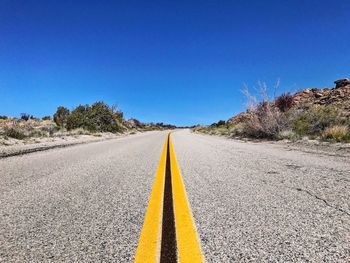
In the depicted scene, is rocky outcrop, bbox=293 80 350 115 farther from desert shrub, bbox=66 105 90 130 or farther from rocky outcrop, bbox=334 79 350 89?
desert shrub, bbox=66 105 90 130

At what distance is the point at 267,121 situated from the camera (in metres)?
17.1

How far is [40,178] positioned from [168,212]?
9.78ft

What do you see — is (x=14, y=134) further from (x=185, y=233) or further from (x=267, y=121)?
(x=185, y=233)

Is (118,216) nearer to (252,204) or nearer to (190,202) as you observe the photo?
(190,202)

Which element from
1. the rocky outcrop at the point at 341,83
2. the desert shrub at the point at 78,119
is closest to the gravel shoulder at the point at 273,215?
the rocky outcrop at the point at 341,83

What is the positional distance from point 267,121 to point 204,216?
15240mm

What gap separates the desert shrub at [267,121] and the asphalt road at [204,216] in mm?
12047

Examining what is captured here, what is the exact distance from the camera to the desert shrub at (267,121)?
54.9 ft

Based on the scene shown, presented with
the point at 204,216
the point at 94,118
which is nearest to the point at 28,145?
the point at 204,216

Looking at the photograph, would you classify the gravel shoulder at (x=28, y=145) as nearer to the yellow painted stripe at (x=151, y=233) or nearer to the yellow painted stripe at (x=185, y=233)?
the yellow painted stripe at (x=151, y=233)

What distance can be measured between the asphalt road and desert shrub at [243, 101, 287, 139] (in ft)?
39.5

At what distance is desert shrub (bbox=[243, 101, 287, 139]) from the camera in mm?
16719

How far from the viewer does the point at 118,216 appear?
2793mm

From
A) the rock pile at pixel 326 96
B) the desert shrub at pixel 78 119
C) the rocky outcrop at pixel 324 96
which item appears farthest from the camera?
the desert shrub at pixel 78 119
